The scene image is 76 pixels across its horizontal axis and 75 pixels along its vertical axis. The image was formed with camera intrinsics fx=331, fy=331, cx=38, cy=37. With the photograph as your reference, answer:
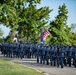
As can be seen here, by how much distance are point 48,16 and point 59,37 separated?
8.56 metres

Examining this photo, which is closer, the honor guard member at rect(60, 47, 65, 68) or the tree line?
the honor guard member at rect(60, 47, 65, 68)

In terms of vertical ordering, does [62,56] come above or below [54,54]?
below

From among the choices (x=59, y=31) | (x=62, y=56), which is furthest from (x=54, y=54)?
(x=59, y=31)

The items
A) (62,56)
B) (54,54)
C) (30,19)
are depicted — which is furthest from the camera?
(30,19)

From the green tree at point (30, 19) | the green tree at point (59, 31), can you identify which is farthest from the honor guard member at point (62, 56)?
the green tree at point (30, 19)

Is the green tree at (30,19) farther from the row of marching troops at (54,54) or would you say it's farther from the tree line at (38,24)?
the row of marching troops at (54,54)

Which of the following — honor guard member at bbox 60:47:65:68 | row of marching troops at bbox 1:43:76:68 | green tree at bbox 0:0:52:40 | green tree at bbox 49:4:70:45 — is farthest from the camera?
green tree at bbox 0:0:52:40

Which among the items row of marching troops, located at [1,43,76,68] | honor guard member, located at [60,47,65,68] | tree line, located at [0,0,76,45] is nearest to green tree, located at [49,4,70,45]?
tree line, located at [0,0,76,45]

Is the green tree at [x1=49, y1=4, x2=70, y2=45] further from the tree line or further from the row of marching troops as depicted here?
the row of marching troops

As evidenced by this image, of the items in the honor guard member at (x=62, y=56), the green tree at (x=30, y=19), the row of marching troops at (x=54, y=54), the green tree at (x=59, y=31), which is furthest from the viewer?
the green tree at (x=30, y=19)

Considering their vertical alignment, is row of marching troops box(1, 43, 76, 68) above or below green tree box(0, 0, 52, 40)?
below

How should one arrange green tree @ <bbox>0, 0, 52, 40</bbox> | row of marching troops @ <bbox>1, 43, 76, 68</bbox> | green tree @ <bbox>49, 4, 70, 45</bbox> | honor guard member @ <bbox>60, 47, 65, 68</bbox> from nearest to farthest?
honor guard member @ <bbox>60, 47, 65, 68</bbox> → row of marching troops @ <bbox>1, 43, 76, 68</bbox> → green tree @ <bbox>49, 4, 70, 45</bbox> → green tree @ <bbox>0, 0, 52, 40</bbox>

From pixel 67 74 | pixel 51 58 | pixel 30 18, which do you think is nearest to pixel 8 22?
pixel 30 18

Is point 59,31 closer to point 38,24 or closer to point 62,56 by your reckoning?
point 38,24
